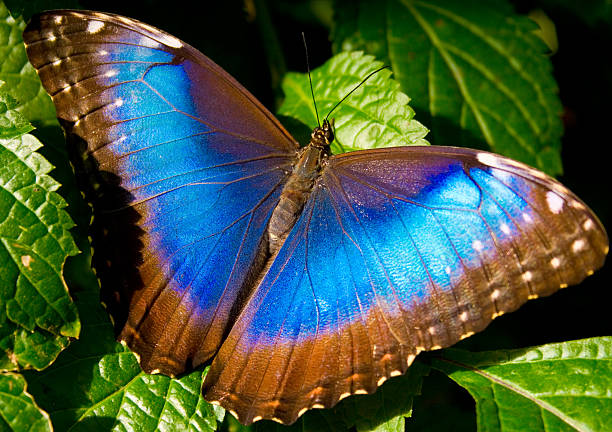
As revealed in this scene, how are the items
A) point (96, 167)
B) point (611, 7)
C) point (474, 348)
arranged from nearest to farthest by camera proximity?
point (96, 167) < point (474, 348) < point (611, 7)

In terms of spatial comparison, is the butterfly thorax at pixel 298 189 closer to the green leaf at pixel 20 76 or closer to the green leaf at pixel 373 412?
the green leaf at pixel 373 412

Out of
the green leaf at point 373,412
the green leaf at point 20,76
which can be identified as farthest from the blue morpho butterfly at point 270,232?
the green leaf at point 20,76

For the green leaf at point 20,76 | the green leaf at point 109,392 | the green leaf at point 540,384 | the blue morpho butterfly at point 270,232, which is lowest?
the green leaf at point 540,384

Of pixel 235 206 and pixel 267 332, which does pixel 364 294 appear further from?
pixel 235 206

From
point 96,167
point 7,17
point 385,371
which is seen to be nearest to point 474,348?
point 385,371

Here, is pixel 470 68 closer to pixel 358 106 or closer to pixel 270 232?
pixel 358 106

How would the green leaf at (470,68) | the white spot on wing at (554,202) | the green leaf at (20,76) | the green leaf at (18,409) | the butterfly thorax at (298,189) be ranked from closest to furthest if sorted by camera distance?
the green leaf at (18,409) → the white spot on wing at (554,202) → the butterfly thorax at (298,189) → the green leaf at (20,76) → the green leaf at (470,68)

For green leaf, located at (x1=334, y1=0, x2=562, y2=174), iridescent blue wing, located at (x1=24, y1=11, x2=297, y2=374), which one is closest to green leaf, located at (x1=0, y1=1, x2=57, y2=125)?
iridescent blue wing, located at (x1=24, y1=11, x2=297, y2=374)

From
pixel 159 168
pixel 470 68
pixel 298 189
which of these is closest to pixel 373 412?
pixel 298 189
